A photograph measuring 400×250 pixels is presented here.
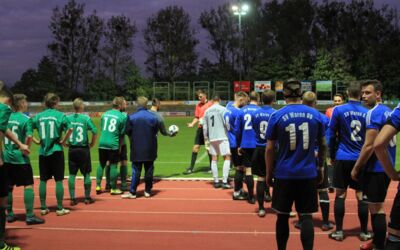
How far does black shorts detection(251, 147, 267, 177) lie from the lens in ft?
24.6

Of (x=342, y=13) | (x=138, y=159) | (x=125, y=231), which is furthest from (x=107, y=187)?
Result: (x=342, y=13)

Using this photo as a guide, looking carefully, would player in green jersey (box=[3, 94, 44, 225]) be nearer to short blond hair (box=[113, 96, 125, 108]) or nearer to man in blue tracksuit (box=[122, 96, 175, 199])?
man in blue tracksuit (box=[122, 96, 175, 199])

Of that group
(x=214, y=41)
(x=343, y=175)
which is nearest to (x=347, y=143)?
(x=343, y=175)

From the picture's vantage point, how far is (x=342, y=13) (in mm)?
71438

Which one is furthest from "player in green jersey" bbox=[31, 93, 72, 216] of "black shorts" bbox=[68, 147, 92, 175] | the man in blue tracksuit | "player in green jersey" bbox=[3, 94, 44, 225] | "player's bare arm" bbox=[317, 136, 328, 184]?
"player's bare arm" bbox=[317, 136, 328, 184]

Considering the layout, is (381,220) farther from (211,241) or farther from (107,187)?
(107,187)

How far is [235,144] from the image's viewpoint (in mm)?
9227

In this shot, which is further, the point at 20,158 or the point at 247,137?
the point at 247,137

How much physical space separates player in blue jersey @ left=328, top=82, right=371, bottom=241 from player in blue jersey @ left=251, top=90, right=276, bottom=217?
1.60m

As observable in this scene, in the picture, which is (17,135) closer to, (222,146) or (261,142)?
(261,142)

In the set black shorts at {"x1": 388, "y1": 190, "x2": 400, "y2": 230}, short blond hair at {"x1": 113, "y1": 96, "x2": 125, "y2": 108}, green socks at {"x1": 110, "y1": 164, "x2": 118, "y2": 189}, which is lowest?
green socks at {"x1": 110, "y1": 164, "x2": 118, "y2": 189}

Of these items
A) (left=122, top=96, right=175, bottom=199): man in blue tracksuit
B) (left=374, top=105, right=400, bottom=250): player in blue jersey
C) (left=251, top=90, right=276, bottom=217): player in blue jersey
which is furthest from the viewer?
(left=122, top=96, right=175, bottom=199): man in blue tracksuit

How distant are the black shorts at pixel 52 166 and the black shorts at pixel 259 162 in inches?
132

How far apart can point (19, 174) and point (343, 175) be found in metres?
4.82
